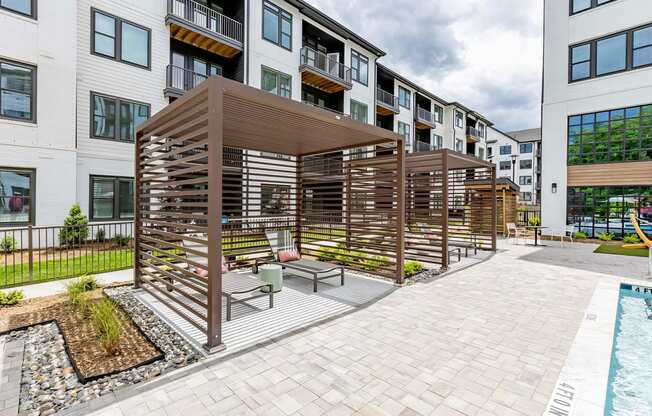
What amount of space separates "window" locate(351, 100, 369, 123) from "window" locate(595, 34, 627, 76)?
1243 centimetres

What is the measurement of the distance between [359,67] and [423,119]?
372 inches

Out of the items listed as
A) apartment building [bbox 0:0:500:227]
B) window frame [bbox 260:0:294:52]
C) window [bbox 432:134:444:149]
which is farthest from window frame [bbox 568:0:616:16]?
window frame [bbox 260:0:294:52]

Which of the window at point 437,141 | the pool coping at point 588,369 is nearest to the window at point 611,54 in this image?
the window at point 437,141

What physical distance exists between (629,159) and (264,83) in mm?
18232

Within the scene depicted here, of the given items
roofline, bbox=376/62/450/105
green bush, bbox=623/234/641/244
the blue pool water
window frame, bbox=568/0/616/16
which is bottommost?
the blue pool water

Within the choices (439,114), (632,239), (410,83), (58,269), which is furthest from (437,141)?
(58,269)

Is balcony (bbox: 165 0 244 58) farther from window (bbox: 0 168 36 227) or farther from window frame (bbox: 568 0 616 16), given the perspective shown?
window frame (bbox: 568 0 616 16)

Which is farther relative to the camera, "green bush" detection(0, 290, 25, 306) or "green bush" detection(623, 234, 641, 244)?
"green bush" detection(623, 234, 641, 244)

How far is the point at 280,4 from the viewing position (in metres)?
15.7

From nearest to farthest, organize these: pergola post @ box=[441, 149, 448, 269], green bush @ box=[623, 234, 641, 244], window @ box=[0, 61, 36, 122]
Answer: pergola post @ box=[441, 149, 448, 269]
window @ box=[0, 61, 36, 122]
green bush @ box=[623, 234, 641, 244]

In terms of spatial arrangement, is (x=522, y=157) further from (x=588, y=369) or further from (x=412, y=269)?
(x=588, y=369)

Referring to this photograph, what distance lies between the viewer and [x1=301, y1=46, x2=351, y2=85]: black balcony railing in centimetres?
1730

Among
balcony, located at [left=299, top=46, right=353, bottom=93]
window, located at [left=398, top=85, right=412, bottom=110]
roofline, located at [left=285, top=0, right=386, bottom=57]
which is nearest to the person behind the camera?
roofline, located at [left=285, top=0, right=386, bottom=57]

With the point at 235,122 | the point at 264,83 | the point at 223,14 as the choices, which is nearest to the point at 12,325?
the point at 235,122
